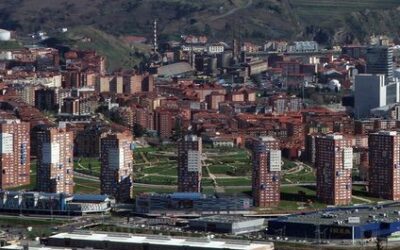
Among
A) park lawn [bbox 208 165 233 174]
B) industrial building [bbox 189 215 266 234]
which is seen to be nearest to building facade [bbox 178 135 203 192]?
industrial building [bbox 189 215 266 234]

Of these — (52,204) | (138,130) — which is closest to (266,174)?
(52,204)

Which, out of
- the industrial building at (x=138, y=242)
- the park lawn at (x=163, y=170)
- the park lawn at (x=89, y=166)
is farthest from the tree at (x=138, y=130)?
the industrial building at (x=138, y=242)

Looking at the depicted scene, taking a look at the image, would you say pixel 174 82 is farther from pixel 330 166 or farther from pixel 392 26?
pixel 330 166

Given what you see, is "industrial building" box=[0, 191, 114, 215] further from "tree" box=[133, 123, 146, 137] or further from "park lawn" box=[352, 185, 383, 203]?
"tree" box=[133, 123, 146, 137]

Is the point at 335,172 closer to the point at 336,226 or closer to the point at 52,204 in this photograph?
the point at 336,226

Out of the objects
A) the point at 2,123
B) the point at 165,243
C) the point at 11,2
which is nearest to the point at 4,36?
the point at 11,2
